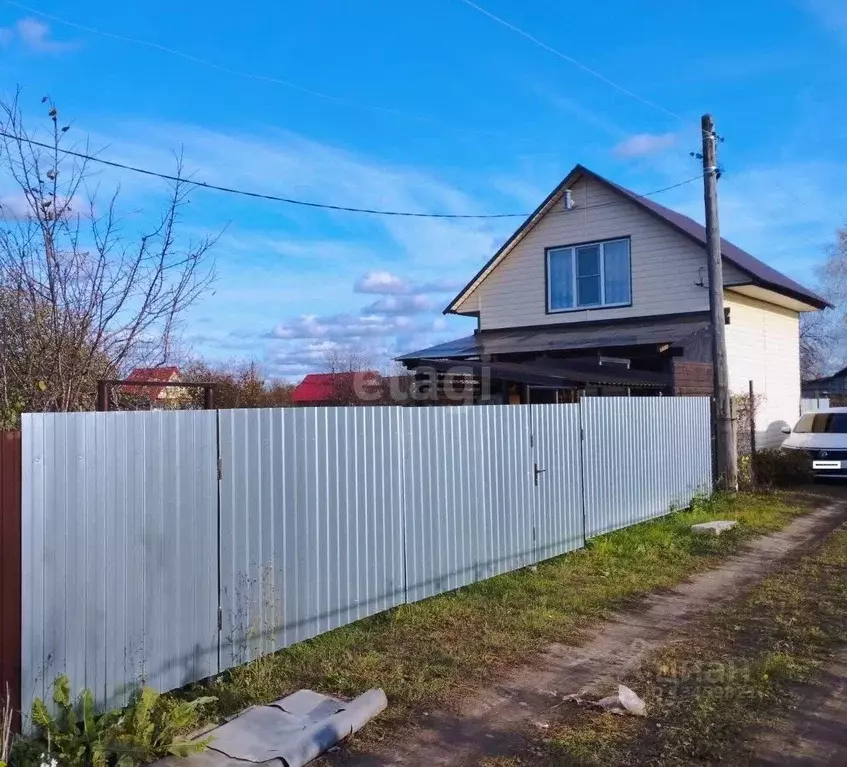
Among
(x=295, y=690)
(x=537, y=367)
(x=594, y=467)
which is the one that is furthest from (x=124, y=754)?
(x=537, y=367)

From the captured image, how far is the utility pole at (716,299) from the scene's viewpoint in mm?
13453

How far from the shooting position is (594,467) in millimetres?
9742

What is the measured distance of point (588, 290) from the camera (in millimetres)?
18859

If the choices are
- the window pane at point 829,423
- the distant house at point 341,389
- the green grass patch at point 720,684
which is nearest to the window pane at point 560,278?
the distant house at point 341,389

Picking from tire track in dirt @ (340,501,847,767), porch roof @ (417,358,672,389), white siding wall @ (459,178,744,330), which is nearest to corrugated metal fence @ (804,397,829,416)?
white siding wall @ (459,178,744,330)

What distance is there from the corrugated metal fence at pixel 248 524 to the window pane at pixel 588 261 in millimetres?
10799

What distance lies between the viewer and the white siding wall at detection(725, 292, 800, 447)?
57.7ft

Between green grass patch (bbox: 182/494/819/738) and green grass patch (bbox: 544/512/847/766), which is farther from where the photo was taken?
green grass patch (bbox: 182/494/819/738)

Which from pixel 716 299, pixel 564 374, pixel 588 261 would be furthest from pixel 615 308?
pixel 716 299

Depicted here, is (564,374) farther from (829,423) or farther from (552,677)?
(552,677)

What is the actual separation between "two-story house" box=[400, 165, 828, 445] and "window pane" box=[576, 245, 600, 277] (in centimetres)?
3

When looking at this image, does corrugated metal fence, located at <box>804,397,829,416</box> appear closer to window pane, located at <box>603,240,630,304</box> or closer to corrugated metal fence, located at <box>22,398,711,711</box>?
window pane, located at <box>603,240,630,304</box>

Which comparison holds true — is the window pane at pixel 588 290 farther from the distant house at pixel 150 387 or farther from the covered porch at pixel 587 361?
the distant house at pixel 150 387

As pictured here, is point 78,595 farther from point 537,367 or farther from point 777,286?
point 777,286
